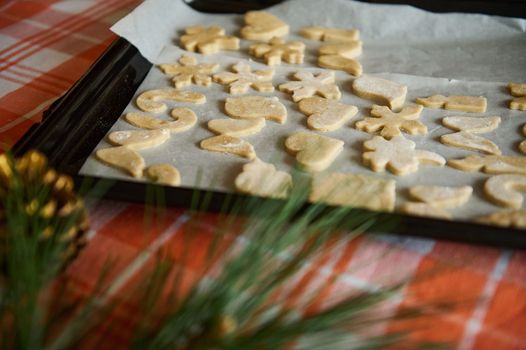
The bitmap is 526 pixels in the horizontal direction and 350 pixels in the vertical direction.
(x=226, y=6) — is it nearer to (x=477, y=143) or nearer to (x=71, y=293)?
(x=477, y=143)

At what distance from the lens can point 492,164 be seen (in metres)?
0.91

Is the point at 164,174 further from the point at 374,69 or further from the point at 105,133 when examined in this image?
the point at 374,69

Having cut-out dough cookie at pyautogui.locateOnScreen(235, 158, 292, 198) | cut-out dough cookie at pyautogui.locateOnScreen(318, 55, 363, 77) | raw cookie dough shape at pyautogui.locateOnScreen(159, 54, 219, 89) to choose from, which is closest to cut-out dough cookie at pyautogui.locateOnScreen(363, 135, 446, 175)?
cut-out dough cookie at pyautogui.locateOnScreen(235, 158, 292, 198)

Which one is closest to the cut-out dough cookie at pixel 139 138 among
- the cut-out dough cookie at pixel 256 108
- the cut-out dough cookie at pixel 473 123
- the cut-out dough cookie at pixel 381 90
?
the cut-out dough cookie at pixel 256 108

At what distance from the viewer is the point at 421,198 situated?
84 cm

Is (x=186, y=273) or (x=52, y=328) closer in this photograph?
(x=52, y=328)

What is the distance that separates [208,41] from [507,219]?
741 millimetres

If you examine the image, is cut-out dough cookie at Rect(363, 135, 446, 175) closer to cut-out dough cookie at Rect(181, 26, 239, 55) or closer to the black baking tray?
the black baking tray

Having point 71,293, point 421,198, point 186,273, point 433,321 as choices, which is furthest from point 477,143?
point 71,293

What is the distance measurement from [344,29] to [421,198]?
0.62 m

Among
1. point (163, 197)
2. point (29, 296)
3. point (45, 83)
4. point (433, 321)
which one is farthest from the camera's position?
point (45, 83)

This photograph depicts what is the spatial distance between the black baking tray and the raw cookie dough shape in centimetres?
5

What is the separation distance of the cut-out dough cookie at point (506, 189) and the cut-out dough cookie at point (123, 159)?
495 mm

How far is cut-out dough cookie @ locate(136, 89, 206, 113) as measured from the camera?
1086mm
